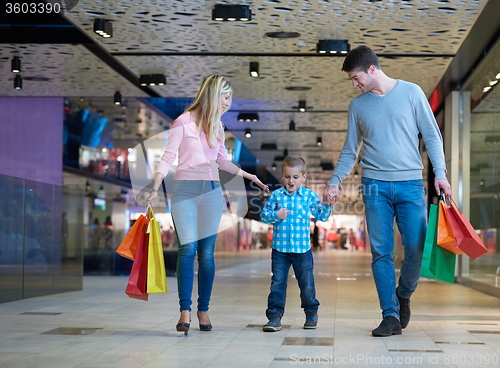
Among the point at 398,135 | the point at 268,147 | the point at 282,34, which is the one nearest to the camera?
the point at 398,135

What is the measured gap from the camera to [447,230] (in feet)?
12.5

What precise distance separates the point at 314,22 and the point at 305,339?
3.72 m

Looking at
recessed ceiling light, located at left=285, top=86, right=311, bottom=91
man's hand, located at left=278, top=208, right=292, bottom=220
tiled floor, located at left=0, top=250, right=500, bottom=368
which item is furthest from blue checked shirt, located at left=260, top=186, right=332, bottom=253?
recessed ceiling light, located at left=285, top=86, right=311, bottom=91

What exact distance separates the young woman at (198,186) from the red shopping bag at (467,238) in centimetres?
108

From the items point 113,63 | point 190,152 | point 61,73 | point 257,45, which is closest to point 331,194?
point 190,152

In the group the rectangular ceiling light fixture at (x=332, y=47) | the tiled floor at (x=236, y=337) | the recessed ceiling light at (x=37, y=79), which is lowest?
the tiled floor at (x=236, y=337)

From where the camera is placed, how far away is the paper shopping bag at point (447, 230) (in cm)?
378

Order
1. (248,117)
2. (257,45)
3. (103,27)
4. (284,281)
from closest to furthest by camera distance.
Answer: (284,281) < (103,27) < (257,45) < (248,117)

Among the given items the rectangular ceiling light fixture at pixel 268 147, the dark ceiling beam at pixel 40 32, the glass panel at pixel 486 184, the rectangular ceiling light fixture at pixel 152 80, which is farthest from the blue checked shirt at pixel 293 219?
the rectangular ceiling light fixture at pixel 268 147

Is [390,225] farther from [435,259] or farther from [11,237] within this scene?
[11,237]

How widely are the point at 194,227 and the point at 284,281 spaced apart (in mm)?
646

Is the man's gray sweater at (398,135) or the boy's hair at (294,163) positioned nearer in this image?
the man's gray sweater at (398,135)

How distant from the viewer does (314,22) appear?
664 centimetres

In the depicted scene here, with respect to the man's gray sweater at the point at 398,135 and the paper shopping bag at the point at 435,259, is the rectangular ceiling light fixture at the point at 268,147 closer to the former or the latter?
the man's gray sweater at the point at 398,135
